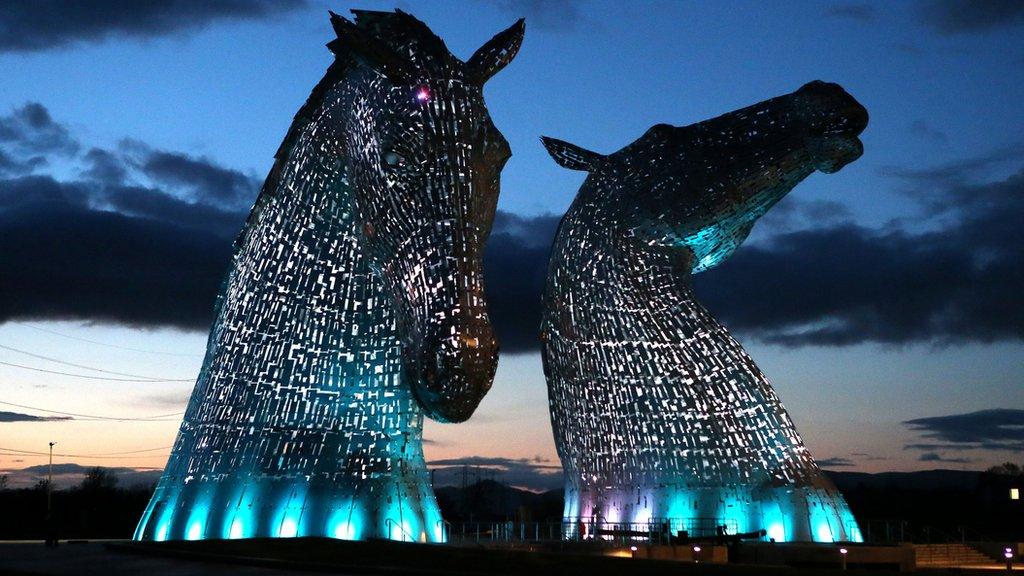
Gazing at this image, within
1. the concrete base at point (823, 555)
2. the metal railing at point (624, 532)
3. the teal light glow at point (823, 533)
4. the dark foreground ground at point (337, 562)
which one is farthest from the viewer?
the teal light glow at point (823, 533)

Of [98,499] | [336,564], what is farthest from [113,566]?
[98,499]

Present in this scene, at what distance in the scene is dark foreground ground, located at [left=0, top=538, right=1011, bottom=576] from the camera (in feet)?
33.3

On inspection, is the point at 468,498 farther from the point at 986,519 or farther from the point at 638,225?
the point at 638,225

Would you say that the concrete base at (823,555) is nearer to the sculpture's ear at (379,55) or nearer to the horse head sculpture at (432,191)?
the horse head sculpture at (432,191)

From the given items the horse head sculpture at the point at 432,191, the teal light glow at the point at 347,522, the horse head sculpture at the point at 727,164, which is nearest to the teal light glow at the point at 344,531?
the teal light glow at the point at 347,522

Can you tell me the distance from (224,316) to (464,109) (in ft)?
15.8

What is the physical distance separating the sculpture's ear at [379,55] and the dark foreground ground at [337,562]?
4.47 metres

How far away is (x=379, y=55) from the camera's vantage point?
34.8 ft

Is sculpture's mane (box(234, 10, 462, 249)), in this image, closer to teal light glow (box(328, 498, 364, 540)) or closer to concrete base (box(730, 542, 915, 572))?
teal light glow (box(328, 498, 364, 540))

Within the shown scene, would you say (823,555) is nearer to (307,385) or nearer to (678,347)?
(678,347)

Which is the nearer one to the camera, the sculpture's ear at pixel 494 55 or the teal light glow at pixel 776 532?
the sculpture's ear at pixel 494 55

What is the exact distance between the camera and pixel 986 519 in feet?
138

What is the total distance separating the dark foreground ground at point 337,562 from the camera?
33.3 ft

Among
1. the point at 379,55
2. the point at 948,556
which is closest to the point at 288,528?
the point at 379,55
